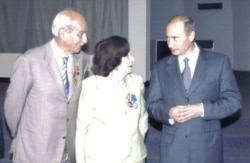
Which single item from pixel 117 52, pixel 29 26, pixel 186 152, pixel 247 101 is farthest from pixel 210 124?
pixel 29 26

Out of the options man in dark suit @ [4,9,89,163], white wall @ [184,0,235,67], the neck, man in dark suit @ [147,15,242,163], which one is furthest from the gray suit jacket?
white wall @ [184,0,235,67]

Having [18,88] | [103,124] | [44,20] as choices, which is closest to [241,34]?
[44,20]

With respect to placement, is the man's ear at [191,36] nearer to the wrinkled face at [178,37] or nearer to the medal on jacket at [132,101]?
the wrinkled face at [178,37]

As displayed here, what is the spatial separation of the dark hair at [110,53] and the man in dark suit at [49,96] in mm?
138

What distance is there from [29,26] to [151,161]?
4396 millimetres

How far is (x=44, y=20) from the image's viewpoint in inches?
304

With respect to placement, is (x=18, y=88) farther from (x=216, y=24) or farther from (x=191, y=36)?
(x=216, y=24)

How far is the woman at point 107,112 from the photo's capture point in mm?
2605

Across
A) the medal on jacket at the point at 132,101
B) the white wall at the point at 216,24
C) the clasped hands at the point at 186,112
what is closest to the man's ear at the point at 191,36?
the clasped hands at the point at 186,112

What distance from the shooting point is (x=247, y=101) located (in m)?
6.20

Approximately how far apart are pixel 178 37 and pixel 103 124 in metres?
0.70

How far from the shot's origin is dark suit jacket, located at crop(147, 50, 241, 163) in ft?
9.07

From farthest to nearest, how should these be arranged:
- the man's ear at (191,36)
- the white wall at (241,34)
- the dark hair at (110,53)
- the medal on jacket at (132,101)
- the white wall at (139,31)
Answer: the white wall at (241,34)
the white wall at (139,31)
the man's ear at (191,36)
the medal on jacket at (132,101)
the dark hair at (110,53)

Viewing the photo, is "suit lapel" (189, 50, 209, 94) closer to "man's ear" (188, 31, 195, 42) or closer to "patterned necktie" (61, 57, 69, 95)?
"man's ear" (188, 31, 195, 42)
